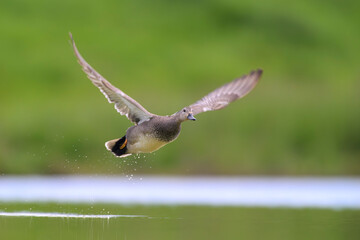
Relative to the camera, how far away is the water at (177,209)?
501 inches

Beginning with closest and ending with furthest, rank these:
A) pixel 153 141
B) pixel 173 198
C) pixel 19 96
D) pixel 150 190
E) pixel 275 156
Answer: pixel 153 141 < pixel 173 198 < pixel 150 190 < pixel 275 156 < pixel 19 96

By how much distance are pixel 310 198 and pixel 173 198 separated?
2052 millimetres

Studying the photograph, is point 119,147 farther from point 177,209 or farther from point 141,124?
point 177,209

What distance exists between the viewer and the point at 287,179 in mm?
23031

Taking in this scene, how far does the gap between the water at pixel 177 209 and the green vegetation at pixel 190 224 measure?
10mm

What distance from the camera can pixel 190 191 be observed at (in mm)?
19547

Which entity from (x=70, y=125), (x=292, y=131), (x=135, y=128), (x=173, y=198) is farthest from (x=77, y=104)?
(x=135, y=128)

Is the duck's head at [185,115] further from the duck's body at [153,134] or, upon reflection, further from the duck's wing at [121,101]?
the duck's wing at [121,101]

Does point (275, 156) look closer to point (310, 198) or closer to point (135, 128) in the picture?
point (310, 198)

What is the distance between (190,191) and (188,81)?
18.0 m

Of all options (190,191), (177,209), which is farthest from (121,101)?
(190,191)

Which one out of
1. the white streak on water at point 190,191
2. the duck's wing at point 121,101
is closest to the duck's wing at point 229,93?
the duck's wing at point 121,101

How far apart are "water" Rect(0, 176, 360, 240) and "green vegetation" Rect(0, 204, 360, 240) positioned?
0.01 m

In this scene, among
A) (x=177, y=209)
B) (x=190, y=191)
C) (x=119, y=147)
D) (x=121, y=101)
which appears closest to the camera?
(x=121, y=101)
